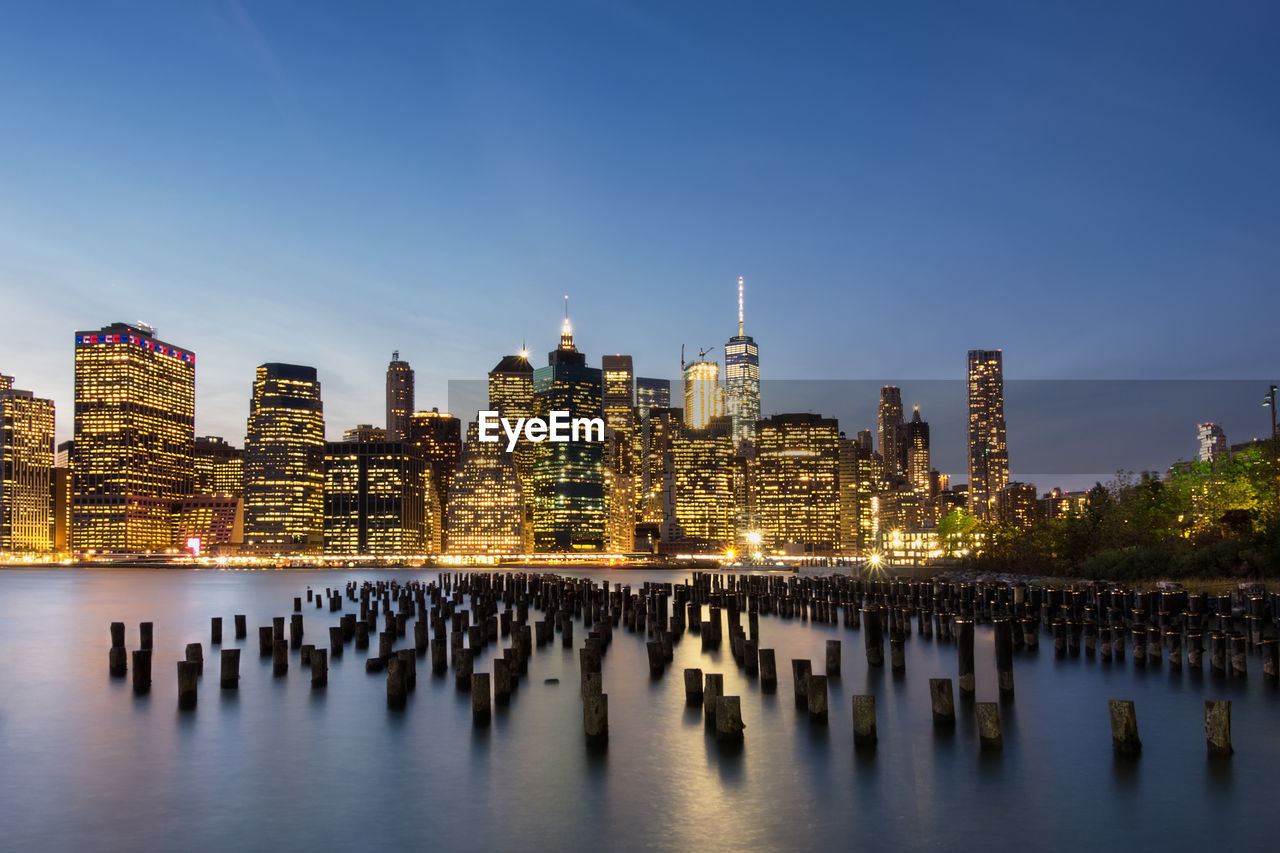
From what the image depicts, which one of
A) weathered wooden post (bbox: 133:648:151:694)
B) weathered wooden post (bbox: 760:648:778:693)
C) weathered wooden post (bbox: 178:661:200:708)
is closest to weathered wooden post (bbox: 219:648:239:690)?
weathered wooden post (bbox: 178:661:200:708)

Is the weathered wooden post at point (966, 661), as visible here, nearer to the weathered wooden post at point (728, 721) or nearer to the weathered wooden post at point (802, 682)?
the weathered wooden post at point (802, 682)

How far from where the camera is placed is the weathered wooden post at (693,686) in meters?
28.8

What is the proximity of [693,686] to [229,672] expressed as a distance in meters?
Answer: 14.2

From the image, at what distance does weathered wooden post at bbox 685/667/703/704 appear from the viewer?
28812mm

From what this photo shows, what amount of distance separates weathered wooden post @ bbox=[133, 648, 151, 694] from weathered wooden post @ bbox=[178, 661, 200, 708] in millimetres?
4037

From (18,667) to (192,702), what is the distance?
18.0 meters

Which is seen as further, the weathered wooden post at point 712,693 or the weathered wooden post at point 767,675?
the weathered wooden post at point 767,675

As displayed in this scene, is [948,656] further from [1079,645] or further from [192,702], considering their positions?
[192,702]

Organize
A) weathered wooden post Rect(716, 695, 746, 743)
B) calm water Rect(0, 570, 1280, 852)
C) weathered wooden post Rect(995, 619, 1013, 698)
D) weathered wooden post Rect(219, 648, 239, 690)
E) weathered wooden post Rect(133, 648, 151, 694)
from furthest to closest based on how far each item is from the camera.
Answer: weathered wooden post Rect(133, 648, 151, 694) < weathered wooden post Rect(219, 648, 239, 690) < weathered wooden post Rect(995, 619, 1013, 698) < weathered wooden post Rect(716, 695, 746, 743) < calm water Rect(0, 570, 1280, 852)

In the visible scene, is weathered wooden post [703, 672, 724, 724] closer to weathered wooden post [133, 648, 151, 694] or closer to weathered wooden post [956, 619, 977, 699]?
weathered wooden post [956, 619, 977, 699]

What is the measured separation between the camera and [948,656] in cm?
4009

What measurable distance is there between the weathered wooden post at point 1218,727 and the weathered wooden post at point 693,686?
12.5 meters

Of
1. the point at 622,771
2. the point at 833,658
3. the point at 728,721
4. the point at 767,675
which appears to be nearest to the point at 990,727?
the point at 728,721

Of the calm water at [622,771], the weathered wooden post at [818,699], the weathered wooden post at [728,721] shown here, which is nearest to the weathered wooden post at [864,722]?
the calm water at [622,771]
